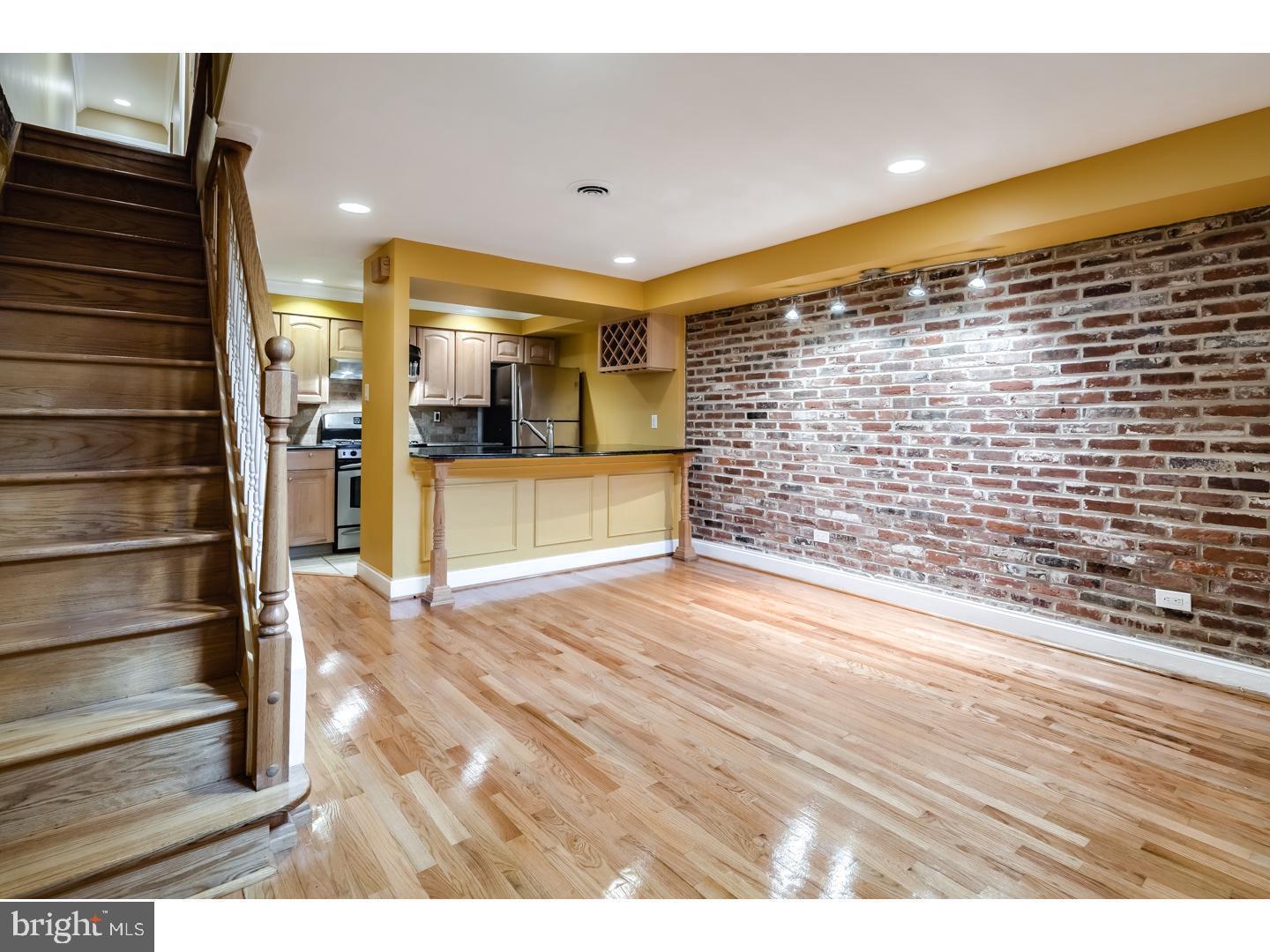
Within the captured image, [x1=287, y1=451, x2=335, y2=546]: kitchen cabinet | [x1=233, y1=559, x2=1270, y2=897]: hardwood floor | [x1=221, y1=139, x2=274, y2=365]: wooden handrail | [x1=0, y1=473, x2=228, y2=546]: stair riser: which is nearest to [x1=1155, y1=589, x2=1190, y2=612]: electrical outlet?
[x1=233, y1=559, x2=1270, y2=897]: hardwood floor

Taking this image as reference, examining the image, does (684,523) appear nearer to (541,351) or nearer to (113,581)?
(541,351)

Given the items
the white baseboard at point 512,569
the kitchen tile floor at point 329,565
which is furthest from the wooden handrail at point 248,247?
the kitchen tile floor at point 329,565

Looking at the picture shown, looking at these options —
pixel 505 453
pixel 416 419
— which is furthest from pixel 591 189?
pixel 416 419

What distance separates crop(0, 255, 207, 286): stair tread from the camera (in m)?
2.35

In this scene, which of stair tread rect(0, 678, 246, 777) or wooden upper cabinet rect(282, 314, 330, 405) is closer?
stair tread rect(0, 678, 246, 777)

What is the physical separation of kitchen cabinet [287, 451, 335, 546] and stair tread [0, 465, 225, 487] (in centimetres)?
343

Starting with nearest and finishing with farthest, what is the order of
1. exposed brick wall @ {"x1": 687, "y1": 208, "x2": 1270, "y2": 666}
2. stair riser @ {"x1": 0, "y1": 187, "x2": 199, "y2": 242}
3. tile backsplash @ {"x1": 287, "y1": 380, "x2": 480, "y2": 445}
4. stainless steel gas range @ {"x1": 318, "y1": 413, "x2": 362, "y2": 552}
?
stair riser @ {"x1": 0, "y1": 187, "x2": 199, "y2": 242}
exposed brick wall @ {"x1": 687, "y1": 208, "x2": 1270, "y2": 666}
stainless steel gas range @ {"x1": 318, "y1": 413, "x2": 362, "y2": 552}
tile backsplash @ {"x1": 287, "y1": 380, "x2": 480, "y2": 445}

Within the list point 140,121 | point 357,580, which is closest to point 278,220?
point 357,580

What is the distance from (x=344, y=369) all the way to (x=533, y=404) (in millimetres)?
1741

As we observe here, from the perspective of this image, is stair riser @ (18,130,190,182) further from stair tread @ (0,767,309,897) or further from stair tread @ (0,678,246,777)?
stair tread @ (0,767,309,897)

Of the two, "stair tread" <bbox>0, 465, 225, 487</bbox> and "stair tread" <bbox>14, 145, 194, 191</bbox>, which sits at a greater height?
"stair tread" <bbox>14, 145, 194, 191</bbox>

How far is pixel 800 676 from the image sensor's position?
2891 millimetres
